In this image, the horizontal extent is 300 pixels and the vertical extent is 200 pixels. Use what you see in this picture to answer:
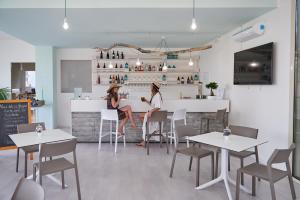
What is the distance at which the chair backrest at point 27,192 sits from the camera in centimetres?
134

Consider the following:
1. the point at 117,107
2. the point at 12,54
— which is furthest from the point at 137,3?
the point at 12,54

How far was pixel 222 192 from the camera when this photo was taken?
288cm

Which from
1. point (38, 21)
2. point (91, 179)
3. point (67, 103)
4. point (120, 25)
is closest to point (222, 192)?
point (91, 179)

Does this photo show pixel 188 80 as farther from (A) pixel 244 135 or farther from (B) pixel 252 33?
(A) pixel 244 135

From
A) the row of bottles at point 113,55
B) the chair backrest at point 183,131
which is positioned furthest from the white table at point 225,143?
the row of bottles at point 113,55

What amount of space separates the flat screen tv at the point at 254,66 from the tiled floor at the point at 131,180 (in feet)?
4.79

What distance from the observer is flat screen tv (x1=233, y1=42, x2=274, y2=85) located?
12.3 ft

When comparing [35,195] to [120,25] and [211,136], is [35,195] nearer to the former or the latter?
[211,136]

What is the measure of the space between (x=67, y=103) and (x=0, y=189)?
15.1ft

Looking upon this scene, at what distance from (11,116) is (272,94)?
14.1 feet

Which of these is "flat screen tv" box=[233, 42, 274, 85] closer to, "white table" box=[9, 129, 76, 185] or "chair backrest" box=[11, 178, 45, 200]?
"white table" box=[9, 129, 76, 185]

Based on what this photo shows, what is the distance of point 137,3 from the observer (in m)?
3.59

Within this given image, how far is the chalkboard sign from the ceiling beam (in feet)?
5.17

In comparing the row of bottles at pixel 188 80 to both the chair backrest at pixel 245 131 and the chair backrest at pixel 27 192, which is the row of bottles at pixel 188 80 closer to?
the chair backrest at pixel 245 131
